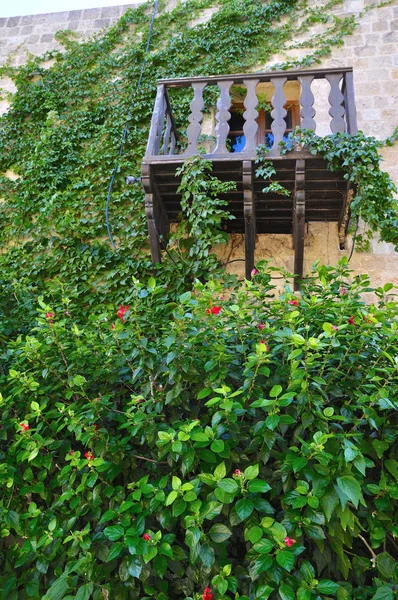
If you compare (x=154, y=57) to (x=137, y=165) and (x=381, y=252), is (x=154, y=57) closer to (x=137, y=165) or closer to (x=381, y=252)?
(x=137, y=165)

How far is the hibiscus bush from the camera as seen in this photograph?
202cm

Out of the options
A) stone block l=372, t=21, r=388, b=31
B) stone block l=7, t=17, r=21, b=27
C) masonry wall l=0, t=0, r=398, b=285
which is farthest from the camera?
stone block l=7, t=17, r=21, b=27

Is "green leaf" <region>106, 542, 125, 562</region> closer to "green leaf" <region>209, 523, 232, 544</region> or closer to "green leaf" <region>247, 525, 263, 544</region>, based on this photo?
"green leaf" <region>209, 523, 232, 544</region>

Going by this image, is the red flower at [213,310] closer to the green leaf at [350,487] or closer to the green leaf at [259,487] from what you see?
the green leaf at [259,487]

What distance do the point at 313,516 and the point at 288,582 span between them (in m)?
0.26

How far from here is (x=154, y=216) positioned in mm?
4391

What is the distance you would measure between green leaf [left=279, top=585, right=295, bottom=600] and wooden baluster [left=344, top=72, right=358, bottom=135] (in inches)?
131

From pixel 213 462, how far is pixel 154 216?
2608 millimetres

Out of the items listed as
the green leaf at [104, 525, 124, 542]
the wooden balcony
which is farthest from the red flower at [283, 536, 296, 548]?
the wooden balcony

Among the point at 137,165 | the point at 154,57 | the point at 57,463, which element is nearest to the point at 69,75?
the point at 154,57

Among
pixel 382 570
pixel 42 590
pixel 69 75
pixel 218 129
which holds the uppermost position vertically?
pixel 69 75

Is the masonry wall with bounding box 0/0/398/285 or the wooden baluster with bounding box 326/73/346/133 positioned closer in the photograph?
the wooden baluster with bounding box 326/73/346/133

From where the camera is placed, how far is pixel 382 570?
203cm

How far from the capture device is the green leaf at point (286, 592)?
1.86m
